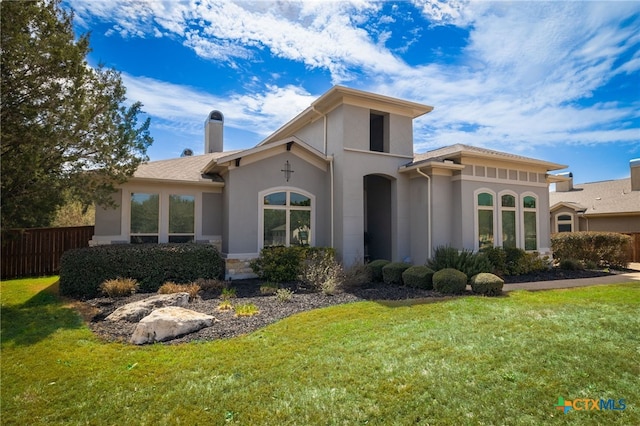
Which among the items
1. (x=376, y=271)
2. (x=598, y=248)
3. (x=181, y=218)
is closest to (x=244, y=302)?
(x=376, y=271)

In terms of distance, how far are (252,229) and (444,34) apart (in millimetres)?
9191

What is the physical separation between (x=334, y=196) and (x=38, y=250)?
1160 cm

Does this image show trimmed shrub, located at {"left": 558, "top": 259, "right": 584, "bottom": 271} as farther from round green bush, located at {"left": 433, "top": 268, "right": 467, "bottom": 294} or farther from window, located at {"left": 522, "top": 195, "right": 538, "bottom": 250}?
round green bush, located at {"left": 433, "top": 268, "right": 467, "bottom": 294}

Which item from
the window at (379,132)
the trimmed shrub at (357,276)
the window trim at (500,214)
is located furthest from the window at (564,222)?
the trimmed shrub at (357,276)

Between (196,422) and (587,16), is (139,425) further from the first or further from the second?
(587,16)

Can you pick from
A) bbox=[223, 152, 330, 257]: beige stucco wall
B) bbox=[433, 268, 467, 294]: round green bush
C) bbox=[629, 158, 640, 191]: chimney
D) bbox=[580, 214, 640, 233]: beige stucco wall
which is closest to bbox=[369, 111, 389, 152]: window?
bbox=[223, 152, 330, 257]: beige stucco wall

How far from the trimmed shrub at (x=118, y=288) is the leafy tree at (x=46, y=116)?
226 cm

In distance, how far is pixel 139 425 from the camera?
3080 mm

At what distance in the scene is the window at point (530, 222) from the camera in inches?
529

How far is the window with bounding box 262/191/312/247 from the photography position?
11.6 meters

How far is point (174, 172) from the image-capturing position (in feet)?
40.9

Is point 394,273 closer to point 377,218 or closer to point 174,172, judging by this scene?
point 377,218

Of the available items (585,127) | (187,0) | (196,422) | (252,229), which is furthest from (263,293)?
(585,127)

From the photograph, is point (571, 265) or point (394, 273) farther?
point (571, 265)
